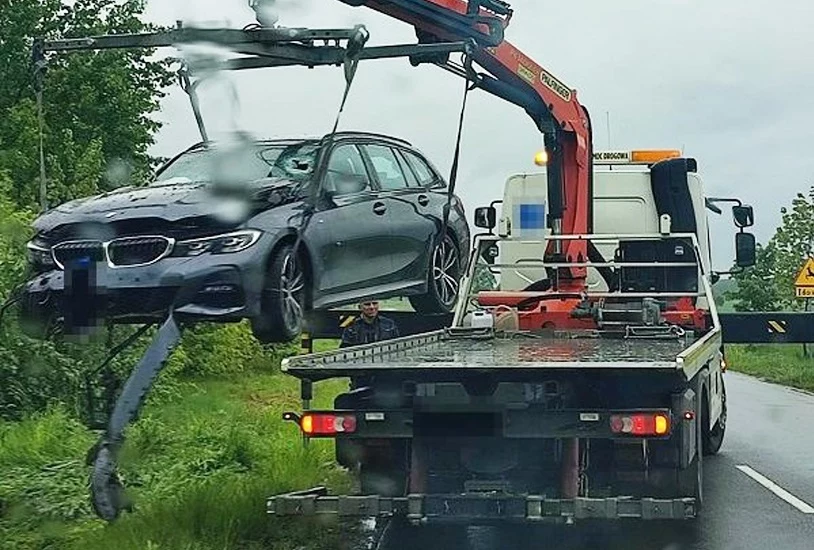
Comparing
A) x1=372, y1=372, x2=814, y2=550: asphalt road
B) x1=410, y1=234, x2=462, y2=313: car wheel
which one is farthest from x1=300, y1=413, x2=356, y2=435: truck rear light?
x1=410, y1=234, x2=462, y2=313: car wheel

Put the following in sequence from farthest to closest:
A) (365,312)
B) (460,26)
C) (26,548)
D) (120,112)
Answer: (120,112) → (365,312) → (460,26) → (26,548)

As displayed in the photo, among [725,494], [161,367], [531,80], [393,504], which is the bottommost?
[725,494]

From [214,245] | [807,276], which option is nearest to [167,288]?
[214,245]

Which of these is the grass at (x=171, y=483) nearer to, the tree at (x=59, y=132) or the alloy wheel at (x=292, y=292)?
the tree at (x=59, y=132)

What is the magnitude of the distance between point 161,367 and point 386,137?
2.91 metres

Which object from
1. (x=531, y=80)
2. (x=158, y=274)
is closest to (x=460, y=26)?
(x=531, y=80)

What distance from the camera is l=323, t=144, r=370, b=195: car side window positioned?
27.0ft

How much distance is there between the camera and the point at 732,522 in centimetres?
941

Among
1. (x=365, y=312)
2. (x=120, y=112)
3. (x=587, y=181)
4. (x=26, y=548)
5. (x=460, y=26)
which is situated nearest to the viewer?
(x=26, y=548)

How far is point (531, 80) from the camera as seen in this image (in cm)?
1038

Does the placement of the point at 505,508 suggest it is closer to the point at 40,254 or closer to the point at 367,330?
the point at 40,254

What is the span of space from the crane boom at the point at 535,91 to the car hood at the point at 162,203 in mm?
1285

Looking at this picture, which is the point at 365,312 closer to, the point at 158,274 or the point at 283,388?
the point at 158,274

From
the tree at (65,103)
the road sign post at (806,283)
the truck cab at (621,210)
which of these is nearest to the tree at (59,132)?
the tree at (65,103)
